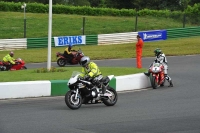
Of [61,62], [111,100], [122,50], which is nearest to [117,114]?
[111,100]

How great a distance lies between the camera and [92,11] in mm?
54594

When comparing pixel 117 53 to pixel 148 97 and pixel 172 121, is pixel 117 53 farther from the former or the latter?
pixel 172 121

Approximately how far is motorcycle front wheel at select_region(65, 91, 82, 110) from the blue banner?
24.0m

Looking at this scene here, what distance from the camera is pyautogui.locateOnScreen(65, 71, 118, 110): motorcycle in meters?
13.2

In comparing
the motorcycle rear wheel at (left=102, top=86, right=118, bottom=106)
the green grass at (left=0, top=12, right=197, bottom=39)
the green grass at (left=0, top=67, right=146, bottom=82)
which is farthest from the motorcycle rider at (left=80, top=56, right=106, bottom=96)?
the green grass at (left=0, top=12, right=197, bottom=39)

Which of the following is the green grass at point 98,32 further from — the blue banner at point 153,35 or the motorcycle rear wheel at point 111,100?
the motorcycle rear wheel at point 111,100

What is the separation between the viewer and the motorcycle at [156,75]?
18344 millimetres

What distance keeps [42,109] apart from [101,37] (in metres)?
24.1

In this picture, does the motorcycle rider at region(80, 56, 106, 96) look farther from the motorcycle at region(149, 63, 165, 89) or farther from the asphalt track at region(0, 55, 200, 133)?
the motorcycle at region(149, 63, 165, 89)

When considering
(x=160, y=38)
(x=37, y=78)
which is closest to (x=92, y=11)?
(x=160, y=38)

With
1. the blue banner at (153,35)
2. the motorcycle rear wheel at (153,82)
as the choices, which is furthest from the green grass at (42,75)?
the blue banner at (153,35)

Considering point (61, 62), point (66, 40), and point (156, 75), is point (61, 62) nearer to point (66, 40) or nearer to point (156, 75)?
point (66, 40)

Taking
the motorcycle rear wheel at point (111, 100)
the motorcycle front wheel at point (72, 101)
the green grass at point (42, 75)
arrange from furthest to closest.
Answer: the green grass at point (42, 75) → the motorcycle rear wheel at point (111, 100) → the motorcycle front wheel at point (72, 101)

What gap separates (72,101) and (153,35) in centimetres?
2521
